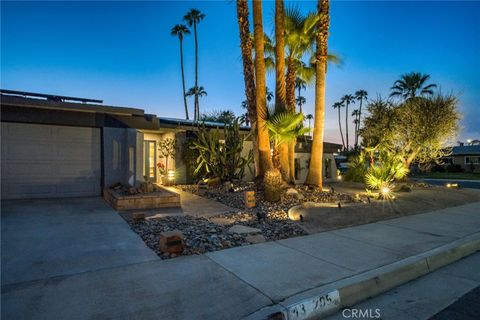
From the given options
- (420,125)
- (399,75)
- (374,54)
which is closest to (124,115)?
(420,125)

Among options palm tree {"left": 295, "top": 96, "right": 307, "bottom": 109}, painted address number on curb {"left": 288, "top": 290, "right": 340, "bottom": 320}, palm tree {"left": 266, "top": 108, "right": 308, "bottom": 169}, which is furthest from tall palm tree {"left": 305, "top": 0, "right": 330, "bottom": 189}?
palm tree {"left": 295, "top": 96, "right": 307, "bottom": 109}

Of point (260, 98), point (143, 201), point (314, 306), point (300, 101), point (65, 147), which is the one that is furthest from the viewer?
point (300, 101)

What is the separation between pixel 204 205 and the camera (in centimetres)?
889

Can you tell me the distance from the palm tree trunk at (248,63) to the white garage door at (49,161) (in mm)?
5802

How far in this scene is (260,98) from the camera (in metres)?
9.62

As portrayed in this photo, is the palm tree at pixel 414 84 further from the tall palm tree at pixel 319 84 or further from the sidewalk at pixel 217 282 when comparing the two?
the sidewalk at pixel 217 282

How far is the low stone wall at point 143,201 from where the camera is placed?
24.9 ft

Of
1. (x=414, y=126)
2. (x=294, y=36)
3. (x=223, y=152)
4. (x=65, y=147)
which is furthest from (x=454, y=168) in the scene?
(x=65, y=147)

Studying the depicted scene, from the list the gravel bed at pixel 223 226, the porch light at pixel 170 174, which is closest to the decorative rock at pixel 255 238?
the gravel bed at pixel 223 226

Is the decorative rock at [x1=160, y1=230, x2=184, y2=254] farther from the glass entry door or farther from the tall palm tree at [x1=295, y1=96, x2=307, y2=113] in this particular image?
the tall palm tree at [x1=295, y1=96, x2=307, y2=113]

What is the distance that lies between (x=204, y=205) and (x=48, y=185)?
5.39m

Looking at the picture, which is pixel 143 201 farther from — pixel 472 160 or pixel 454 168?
pixel 472 160

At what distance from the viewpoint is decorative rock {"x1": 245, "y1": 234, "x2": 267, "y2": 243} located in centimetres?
514

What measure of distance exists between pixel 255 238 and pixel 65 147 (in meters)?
7.97
